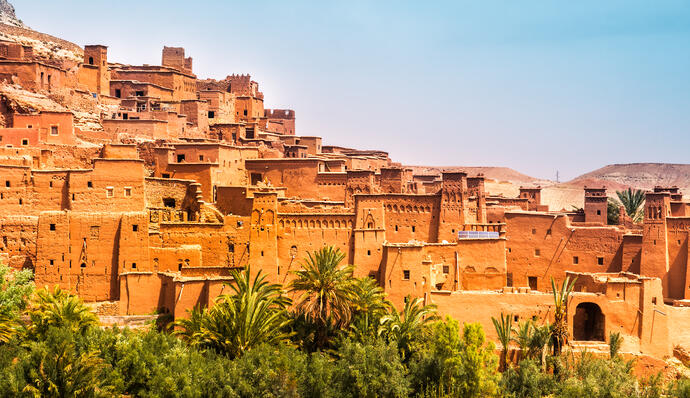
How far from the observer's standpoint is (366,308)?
32406mm

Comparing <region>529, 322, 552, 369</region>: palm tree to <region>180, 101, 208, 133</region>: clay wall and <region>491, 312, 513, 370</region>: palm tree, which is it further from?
<region>180, 101, 208, 133</region>: clay wall

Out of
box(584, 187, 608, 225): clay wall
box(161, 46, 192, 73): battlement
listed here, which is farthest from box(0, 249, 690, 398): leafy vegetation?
box(161, 46, 192, 73): battlement

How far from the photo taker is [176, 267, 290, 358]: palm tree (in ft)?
102

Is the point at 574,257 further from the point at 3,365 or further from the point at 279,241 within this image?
the point at 3,365

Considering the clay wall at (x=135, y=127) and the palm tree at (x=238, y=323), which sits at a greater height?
the clay wall at (x=135, y=127)

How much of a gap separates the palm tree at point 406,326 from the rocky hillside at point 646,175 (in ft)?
215

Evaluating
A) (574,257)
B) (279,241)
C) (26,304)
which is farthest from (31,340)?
(574,257)

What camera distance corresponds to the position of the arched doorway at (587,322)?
115 ft

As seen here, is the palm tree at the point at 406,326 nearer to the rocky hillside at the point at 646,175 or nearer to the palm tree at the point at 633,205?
the palm tree at the point at 633,205

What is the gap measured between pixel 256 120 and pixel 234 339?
25013mm

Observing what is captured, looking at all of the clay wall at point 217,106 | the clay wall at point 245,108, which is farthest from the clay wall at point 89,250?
the clay wall at point 245,108

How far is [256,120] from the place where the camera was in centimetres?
5378

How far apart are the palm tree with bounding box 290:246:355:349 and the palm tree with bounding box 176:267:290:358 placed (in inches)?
43.9

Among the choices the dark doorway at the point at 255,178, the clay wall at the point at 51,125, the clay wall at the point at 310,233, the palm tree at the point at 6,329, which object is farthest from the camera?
the dark doorway at the point at 255,178
